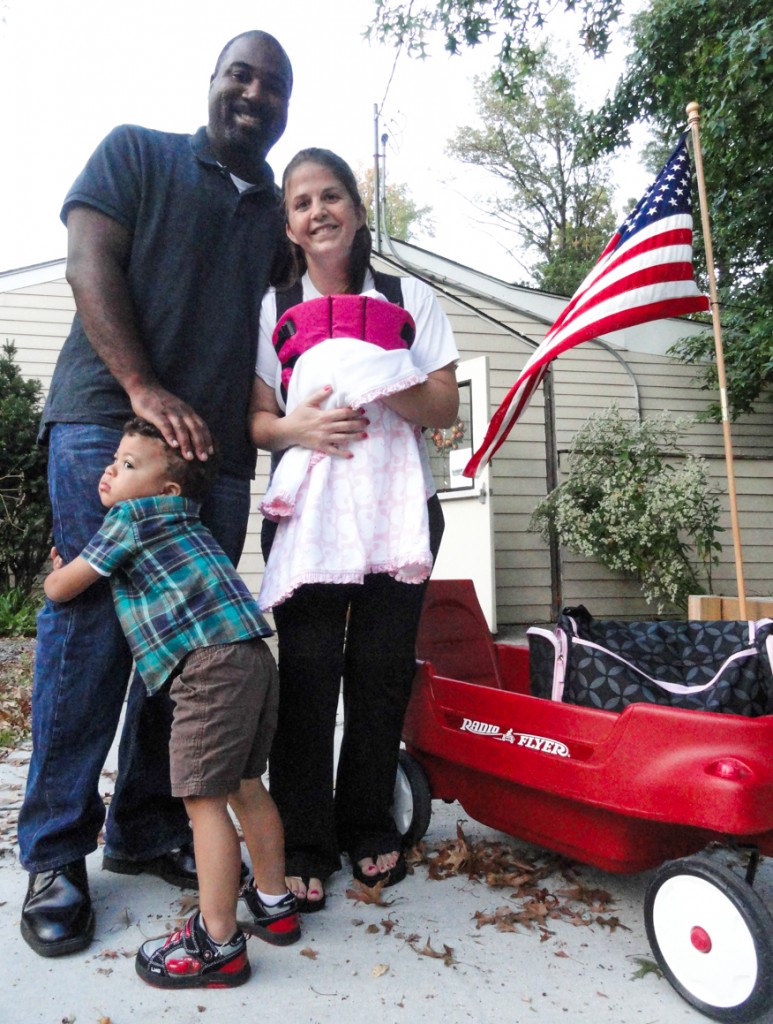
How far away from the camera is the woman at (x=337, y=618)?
1994 millimetres

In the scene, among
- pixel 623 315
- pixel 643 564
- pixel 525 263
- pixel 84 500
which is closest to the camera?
pixel 84 500

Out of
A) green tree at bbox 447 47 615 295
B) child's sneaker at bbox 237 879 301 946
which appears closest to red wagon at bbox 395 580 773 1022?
child's sneaker at bbox 237 879 301 946

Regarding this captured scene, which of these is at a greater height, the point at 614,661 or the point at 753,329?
the point at 753,329

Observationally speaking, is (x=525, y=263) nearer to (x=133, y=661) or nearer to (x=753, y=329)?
(x=753, y=329)

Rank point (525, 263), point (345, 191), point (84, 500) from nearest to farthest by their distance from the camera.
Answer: point (84, 500), point (345, 191), point (525, 263)

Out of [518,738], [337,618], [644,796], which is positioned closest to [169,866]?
[337,618]

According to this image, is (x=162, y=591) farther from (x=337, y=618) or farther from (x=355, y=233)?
(x=355, y=233)

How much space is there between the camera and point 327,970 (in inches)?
66.9

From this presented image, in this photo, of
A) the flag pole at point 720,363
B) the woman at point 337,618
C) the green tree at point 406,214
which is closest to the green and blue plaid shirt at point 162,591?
the woman at point 337,618

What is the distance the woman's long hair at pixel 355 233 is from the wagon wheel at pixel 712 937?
1497 millimetres

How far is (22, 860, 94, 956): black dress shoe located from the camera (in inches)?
68.4

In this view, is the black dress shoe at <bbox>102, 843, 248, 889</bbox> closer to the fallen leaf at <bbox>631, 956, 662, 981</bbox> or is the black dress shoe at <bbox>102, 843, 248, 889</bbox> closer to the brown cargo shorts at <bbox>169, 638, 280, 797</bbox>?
the brown cargo shorts at <bbox>169, 638, 280, 797</bbox>

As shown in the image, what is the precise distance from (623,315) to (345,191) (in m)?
1.05

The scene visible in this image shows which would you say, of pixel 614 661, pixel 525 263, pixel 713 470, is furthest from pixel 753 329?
pixel 525 263
